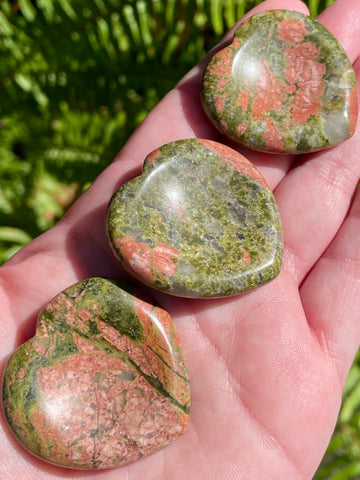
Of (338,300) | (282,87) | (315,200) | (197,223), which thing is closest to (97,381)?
(197,223)

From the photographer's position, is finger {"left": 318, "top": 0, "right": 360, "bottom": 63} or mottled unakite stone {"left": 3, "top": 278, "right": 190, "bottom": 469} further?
finger {"left": 318, "top": 0, "right": 360, "bottom": 63}

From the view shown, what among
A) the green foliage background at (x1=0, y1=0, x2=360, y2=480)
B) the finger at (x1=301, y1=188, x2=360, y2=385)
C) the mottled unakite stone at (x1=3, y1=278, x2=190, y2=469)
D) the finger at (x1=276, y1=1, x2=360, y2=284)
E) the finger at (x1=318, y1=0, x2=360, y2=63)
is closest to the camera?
the mottled unakite stone at (x1=3, y1=278, x2=190, y2=469)

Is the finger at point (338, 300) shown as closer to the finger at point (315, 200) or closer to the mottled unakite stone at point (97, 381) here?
the finger at point (315, 200)

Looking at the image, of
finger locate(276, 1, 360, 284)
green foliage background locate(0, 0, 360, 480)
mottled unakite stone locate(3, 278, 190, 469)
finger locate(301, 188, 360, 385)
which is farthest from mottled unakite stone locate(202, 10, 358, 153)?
mottled unakite stone locate(3, 278, 190, 469)

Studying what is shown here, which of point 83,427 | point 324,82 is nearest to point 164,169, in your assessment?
point 324,82

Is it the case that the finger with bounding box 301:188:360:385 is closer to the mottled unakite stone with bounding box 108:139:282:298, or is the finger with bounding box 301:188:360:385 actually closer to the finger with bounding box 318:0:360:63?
the mottled unakite stone with bounding box 108:139:282:298

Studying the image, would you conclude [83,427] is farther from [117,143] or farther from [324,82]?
[117,143]

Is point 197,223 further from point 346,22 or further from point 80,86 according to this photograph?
point 80,86
